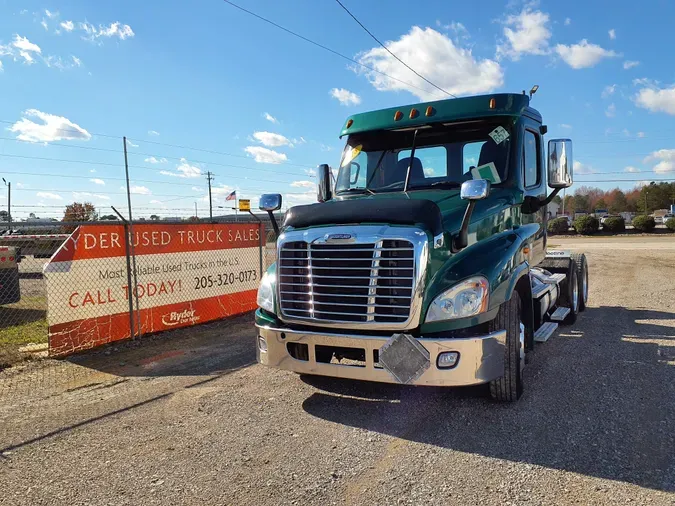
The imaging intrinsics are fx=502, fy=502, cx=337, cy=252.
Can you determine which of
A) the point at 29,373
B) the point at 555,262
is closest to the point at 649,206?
the point at 555,262

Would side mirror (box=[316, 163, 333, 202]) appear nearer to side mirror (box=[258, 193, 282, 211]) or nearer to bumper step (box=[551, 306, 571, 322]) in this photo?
side mirror (box=[258, 193, 282, 211])

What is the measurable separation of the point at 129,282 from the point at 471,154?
491cm

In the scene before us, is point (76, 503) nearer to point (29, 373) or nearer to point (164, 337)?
point (29, 373)

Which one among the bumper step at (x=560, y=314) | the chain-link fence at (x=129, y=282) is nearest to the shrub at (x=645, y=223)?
the bumper step at (x=560, y=314)

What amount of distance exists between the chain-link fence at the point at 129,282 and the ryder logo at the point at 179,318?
0.6 inches

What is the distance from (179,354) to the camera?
6.39 meters

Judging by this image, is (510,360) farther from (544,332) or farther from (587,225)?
(587,225)

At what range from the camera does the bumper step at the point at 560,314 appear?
683 centimetres

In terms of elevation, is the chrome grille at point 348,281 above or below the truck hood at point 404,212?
below

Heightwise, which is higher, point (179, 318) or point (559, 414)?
point (179, 318)

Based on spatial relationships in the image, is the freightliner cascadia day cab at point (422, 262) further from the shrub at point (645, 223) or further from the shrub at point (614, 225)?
the shrub at point (645, 223)

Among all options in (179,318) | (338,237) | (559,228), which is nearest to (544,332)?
(338,237)

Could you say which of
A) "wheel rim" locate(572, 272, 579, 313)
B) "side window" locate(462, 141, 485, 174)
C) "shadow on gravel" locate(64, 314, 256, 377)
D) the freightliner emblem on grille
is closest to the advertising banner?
"shadow on gravel" locate(64, 314, 256, 377)

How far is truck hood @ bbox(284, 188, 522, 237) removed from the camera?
3.85m
